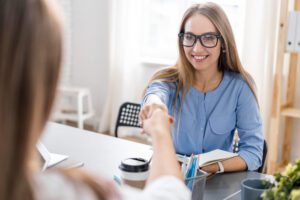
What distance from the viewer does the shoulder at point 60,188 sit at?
733 millimetres

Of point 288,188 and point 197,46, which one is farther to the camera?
point 197,46

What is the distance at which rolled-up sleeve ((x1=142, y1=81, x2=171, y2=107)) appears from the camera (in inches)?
73.0

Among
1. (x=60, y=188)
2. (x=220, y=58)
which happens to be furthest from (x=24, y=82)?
(x=220, y=58)

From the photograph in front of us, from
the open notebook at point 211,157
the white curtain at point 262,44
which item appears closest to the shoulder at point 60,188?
the open notebook at point 211,157

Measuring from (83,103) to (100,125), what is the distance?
40 centimetres

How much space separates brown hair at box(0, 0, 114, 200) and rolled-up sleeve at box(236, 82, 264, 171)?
1205 mm

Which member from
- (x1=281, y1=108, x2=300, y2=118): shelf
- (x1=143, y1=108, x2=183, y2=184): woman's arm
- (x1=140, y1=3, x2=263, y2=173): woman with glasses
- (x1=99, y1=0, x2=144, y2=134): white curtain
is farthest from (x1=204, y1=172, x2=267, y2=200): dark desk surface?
(x1=99, y1=0, x2=144, y2=134): white curtain

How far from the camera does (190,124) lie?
1976mm

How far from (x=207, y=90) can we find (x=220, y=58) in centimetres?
16

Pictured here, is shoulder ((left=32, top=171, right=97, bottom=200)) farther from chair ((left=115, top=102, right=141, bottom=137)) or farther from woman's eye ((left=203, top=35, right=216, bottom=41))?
chair ((left=115, top=102, right=141, bottom=137))

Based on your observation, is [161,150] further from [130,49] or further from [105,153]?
[130,49]

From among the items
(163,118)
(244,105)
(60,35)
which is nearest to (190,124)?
(244,105)

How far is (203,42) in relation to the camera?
6.36 ft

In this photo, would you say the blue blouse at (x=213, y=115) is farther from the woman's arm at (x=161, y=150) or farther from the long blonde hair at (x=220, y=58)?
the woman's arm at (x=161, y=150)
